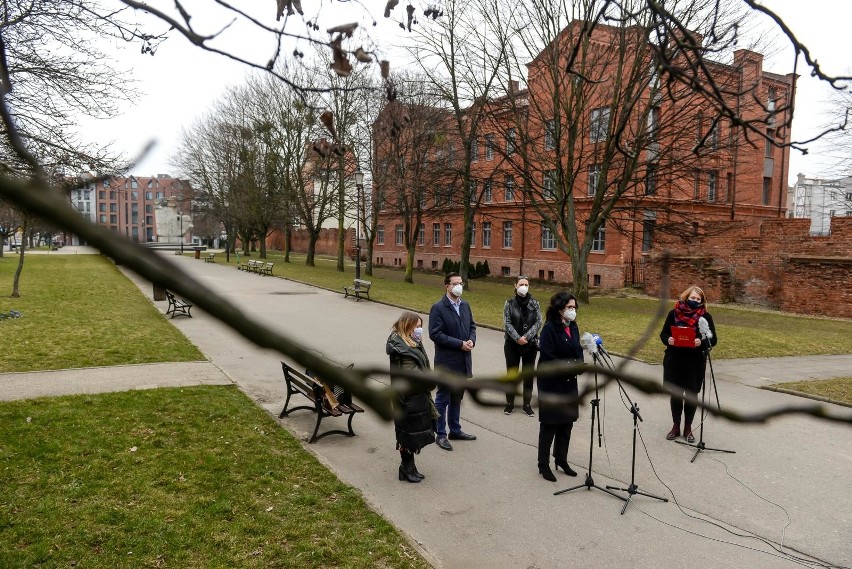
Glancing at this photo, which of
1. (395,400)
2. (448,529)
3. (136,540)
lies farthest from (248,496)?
(395,400)

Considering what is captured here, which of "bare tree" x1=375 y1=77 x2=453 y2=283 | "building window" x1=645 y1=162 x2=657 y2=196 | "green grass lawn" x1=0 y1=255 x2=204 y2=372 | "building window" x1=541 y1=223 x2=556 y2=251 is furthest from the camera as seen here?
"building window" x1=541 y1=223 x2=556 y2=251

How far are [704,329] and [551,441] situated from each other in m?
2.57

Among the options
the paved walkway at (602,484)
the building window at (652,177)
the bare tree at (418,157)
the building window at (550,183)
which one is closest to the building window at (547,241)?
the bare tree at (418,157)

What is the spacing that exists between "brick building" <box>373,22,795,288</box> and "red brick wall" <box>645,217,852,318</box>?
3.37 ft

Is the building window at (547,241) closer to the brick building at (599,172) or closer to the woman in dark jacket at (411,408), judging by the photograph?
the brick building at (599,172)

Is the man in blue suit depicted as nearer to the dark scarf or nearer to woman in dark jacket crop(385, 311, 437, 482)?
woman in dark jacket crop(385, 311, 437, 482)

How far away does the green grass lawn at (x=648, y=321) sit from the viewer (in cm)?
1434

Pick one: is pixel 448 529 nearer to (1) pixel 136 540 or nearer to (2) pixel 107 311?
(1) pixel 136 540

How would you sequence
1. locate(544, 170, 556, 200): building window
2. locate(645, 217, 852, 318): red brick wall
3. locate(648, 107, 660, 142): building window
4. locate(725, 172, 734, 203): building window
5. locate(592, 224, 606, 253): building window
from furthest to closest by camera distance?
locate(592, 224, 606, 253): building window → locate(725, 172, 734, 203): building window → locate(645, 217, 852, 318): red brick wall → locate(544, 170, 556, 200): building window → locate(648, 107, 660, 142): building window

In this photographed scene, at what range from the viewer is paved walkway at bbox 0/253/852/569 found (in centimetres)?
505

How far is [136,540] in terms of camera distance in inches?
193

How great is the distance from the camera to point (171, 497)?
224 inches

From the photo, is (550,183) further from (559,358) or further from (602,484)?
(602,484)

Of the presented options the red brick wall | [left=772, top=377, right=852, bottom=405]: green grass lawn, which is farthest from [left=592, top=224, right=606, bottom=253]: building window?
[left=772, top=377, right=852, bottom=405]: green grass lawn
